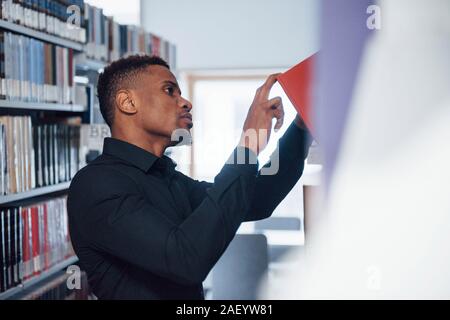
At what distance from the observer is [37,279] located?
6.01 ft

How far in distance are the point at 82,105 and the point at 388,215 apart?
134cm

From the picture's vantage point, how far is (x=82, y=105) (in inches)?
83.3

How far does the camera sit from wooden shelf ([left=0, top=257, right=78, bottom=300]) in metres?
1.68

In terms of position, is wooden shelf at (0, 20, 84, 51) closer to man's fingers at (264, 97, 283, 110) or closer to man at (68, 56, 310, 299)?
man at (68, 56, 310, 299)

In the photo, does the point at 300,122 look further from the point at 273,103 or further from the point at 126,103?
the point at 126,103

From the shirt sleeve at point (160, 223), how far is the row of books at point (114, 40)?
1362 millimetres

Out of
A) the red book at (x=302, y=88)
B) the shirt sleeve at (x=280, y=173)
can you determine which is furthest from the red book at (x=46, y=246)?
the red book at (x=302, y=88)

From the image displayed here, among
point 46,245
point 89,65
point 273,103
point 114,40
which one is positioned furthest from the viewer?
point 114,40

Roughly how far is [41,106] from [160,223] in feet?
3.67

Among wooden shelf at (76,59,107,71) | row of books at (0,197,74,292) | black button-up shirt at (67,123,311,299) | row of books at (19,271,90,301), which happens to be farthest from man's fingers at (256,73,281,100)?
wooden shelf at (76,59,107,71)

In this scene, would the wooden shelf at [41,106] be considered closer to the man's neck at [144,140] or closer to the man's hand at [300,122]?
the man's neck at [144,140]

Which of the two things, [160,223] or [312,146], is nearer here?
[160,223]

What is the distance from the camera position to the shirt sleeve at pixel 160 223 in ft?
2.81

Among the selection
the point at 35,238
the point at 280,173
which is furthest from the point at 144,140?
the point at 35,238
